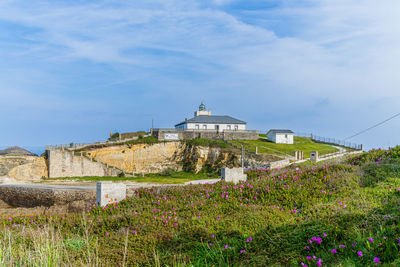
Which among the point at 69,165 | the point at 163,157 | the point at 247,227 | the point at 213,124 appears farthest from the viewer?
the point at 213,124

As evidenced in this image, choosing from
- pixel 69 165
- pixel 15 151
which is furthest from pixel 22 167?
pixel 15 151

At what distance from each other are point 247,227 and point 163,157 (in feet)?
181

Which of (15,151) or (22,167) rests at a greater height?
(15,151)

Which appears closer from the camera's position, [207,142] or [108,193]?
[108,193]

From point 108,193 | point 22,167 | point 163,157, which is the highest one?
point 163,157

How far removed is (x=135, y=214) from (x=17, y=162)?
37919mm

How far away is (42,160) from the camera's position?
1807 inches

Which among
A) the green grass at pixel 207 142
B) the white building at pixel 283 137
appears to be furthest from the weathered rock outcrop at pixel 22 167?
the white building at pixel 283 137

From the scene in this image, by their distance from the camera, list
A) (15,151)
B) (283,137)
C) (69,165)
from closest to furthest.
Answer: (69,165)
(15,151)
(283,137)

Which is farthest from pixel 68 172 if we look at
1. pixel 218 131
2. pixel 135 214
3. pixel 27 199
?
pixel 135 214

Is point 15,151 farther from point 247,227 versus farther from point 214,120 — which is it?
point 247,227

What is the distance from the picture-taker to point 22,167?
40656 millimetres

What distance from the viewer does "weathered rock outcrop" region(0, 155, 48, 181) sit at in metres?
37.9

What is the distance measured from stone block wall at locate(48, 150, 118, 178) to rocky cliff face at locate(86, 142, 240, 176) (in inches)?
173
